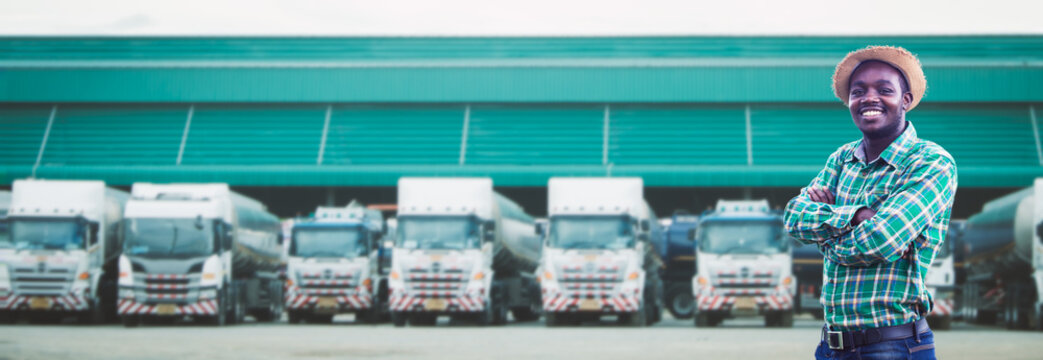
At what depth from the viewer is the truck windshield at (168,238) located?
85.9 ft

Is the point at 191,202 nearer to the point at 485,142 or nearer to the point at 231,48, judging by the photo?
the point at 485,142

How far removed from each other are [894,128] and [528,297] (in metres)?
29.0

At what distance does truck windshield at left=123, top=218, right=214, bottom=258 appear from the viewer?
85.9 ft

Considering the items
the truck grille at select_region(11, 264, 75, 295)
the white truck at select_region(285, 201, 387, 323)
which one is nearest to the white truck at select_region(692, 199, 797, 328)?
the white truck at select_region(285, 201, 387, 323)

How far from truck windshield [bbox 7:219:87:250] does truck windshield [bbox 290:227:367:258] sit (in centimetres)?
501

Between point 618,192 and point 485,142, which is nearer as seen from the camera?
point 618,192

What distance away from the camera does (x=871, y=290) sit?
381cm

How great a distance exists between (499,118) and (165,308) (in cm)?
1926

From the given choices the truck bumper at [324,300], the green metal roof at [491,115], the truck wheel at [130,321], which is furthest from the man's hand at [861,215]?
the green metal roof at [491,115]

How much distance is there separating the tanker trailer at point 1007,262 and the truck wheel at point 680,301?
7.40m

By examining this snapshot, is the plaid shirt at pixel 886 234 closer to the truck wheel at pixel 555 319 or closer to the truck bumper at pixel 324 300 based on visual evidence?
the truck wheel at pixel 555 319

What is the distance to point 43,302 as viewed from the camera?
26.6 metres

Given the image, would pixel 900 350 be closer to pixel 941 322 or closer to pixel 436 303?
pixel 436 303

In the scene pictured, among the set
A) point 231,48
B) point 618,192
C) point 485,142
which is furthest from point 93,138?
point 618,192
